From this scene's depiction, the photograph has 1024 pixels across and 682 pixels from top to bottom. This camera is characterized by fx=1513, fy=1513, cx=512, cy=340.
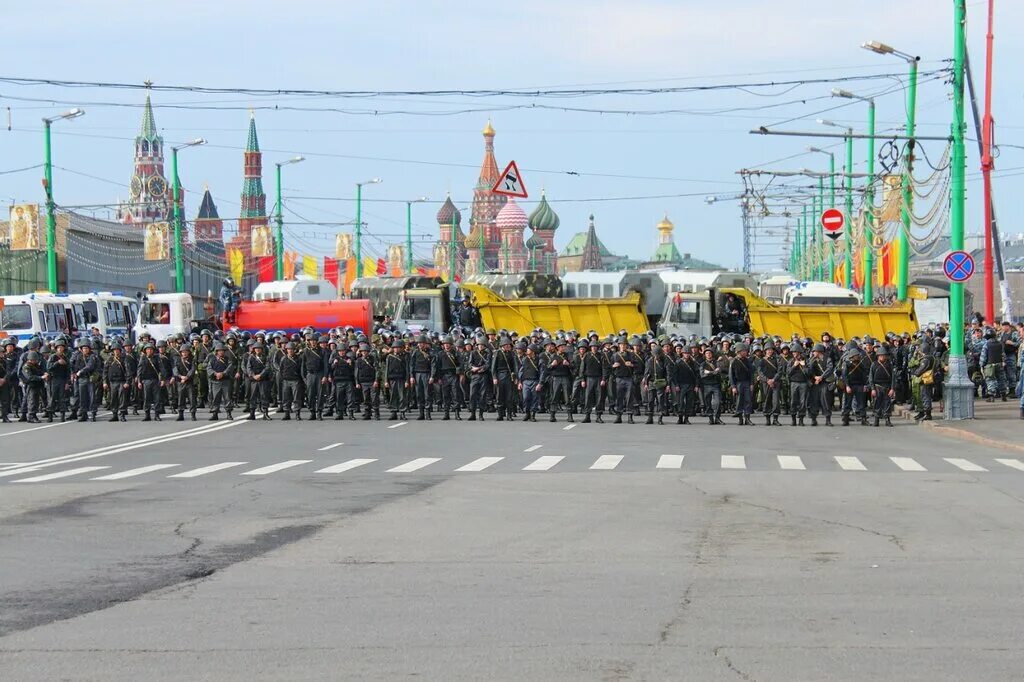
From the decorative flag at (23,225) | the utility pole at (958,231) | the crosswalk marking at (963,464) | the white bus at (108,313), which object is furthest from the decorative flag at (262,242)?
the crosswalk marking at (963,464)

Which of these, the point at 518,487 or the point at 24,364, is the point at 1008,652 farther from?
the point at 24,364

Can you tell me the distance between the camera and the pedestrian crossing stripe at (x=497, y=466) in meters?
17.2

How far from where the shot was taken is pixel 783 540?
36.3ft

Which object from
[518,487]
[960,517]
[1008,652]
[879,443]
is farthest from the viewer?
[879,443]

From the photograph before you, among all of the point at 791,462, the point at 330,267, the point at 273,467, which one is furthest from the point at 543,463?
the point at 330,267

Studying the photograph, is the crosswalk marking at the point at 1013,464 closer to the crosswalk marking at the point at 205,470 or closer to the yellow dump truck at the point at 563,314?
the crosswalk marking at the point at 205,470

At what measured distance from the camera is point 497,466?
18375mm

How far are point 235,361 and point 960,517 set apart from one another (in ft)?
61.0

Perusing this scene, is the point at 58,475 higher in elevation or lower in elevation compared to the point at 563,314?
lower

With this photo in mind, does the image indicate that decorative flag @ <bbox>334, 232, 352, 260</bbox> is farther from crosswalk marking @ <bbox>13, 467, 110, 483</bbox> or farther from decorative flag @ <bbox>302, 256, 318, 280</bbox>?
crosswalk marking @ <bbox>13, 467, 110, 483</bbox>

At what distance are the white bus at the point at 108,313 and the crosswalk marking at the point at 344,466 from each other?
29126 millimetres

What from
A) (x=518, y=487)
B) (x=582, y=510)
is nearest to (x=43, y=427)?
(x=518, y=487)

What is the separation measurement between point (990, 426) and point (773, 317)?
15966 millimetres

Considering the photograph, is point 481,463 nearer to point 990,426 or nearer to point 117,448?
point 117,448
